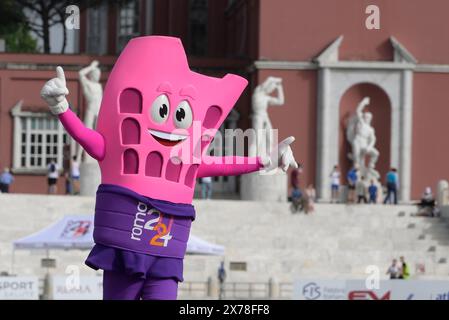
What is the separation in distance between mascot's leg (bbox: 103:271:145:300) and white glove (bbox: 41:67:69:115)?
135cm

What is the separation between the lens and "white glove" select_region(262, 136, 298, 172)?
10867 millimetres

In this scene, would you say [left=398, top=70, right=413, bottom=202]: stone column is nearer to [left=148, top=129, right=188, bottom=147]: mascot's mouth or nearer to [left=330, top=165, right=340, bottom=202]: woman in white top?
[left=330, top=165, right=340, bottom=202]: woman in white top

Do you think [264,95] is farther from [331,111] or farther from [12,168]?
[12,168]

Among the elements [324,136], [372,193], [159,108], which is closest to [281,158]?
[159,108]

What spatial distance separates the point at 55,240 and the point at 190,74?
515 inches

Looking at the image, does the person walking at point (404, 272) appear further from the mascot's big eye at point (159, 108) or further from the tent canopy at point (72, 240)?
the mascot's big eye at point (159, 108)

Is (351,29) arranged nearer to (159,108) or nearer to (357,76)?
(357,76)

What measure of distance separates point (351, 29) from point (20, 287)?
15.6 meters

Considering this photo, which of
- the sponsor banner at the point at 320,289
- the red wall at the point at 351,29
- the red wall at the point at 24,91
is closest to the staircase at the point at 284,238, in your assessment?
the sponsor banner at the point at 320,289

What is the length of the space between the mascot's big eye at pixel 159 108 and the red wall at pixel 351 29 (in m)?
25.6

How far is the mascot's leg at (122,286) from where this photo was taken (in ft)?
34.9

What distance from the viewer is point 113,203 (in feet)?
34.8

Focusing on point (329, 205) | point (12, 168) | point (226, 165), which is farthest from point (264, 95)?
point (226, 165)

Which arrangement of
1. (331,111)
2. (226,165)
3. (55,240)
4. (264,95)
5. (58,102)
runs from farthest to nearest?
(331,111)
(264,95)
(55,240)
(226,165)
(58,102)
